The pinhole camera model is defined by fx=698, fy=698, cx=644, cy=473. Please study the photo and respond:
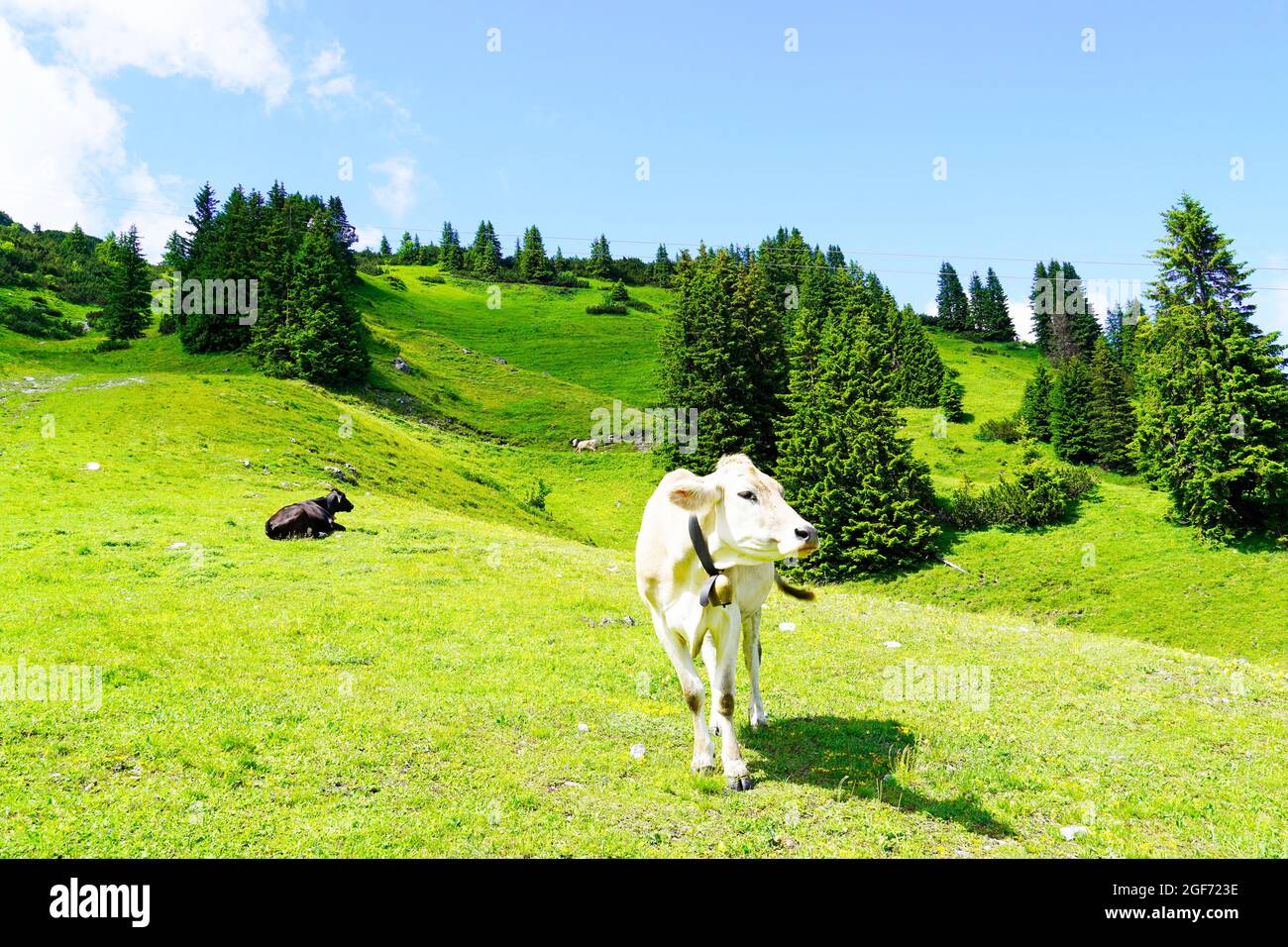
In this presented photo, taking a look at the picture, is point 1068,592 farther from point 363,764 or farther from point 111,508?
point 111,508

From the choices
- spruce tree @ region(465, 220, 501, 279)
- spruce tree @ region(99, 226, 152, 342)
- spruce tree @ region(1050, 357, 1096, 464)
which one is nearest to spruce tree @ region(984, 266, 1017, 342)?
spruce tree @ region(1050, 357, 1096, 464)

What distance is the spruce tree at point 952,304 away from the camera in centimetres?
14788

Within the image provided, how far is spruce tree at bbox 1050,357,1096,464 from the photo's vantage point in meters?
67.9

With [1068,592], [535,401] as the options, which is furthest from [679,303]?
[1068,592]

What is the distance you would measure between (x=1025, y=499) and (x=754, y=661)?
139 ft

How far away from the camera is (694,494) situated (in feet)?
25.5

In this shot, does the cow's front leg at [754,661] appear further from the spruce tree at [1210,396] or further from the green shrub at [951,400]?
the green shrub at [951,400]

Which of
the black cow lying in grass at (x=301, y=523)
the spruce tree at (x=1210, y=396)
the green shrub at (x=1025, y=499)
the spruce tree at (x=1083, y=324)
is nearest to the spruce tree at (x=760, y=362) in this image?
the green shrub at (x=1025, y=499)

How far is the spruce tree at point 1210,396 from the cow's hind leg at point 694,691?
41627 millimetres

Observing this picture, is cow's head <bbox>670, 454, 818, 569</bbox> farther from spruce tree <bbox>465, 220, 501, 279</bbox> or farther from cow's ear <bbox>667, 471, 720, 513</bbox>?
spruce tree <bbox>465, 220, 501, 279</bbox>

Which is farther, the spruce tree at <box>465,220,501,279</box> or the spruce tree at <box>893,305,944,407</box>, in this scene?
the spruce tree at <box>465,220,501,279</box>

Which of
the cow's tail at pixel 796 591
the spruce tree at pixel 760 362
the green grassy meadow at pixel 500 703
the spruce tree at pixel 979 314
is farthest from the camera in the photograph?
the spruce tree at pixel 979 314
